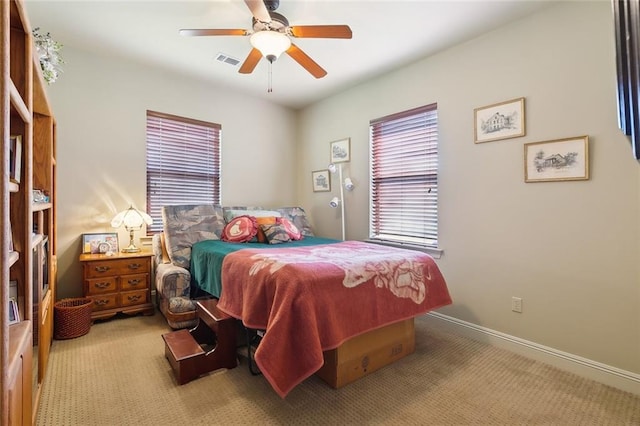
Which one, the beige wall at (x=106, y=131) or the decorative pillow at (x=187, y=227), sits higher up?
the beige wall at (x=106, y=131)

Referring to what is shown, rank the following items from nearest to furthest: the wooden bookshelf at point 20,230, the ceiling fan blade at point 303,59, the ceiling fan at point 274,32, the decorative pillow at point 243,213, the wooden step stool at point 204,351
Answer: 1. the wooden bookshelf at point 20,230
2. the wooden step stool at point 204,351
3. the ceiling fan at point 274,32
4. the ceiling fan blade at point 303,59
5. the decorative pillow at point 243,213

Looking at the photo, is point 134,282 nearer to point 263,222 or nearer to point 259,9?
point 263,222

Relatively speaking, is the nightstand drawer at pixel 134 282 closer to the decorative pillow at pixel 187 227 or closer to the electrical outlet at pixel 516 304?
the decorative pillow at pixel 187 227

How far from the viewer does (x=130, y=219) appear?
3131mm

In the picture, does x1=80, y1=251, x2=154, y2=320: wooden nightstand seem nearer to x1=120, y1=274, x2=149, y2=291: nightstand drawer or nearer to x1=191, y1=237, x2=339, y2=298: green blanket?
x1=120, y1=274, x2=149, y2=291: nightstand drawer

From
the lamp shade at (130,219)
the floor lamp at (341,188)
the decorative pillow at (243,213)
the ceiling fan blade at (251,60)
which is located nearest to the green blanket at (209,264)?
the decorative pillow at (243,213)

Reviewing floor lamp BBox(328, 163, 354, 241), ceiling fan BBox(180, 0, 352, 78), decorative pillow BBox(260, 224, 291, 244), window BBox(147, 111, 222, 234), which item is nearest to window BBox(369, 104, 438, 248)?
floor lamp BBox(328, 163, 354, 241)

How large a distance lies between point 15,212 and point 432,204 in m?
3.07

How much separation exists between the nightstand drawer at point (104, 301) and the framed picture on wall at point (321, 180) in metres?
2.72

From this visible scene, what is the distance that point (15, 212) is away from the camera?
52.6 inches

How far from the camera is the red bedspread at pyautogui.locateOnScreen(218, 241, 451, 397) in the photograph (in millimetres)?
1629

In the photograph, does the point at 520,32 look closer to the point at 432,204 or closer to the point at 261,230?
the point at 432,204

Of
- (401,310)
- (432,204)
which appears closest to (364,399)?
(401,310)

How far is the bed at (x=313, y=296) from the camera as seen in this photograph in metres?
1.63
